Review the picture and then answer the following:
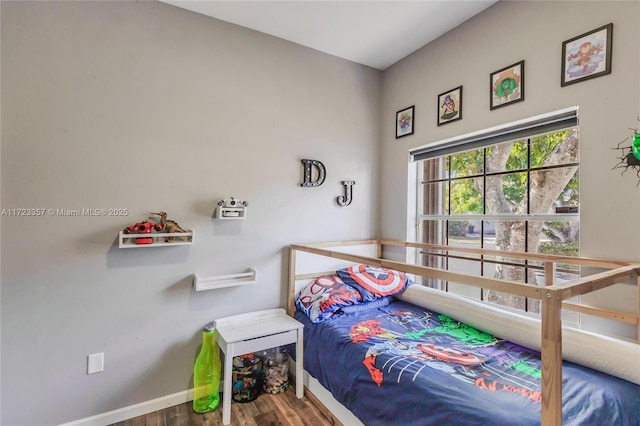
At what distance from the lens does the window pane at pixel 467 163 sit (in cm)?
218

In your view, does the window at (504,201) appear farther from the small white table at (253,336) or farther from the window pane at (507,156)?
→ the small white table at (253,336)

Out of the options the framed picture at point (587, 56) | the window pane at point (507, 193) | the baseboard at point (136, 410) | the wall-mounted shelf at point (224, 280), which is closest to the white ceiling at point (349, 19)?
the framed picture at point (587, 56)

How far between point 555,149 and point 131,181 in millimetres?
2579

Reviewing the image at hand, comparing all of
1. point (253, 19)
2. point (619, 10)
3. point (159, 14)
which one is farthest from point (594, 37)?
point (159, 14)

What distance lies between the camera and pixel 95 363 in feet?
5.52

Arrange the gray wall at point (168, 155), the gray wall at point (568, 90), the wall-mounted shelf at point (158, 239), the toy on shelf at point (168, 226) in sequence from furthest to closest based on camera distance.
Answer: the toy on shelf at point (168, 226) < the wall-mounted shelf at point (158, 239) < the gray wall at point (168, 155) < the gray wall at point (568, 90)

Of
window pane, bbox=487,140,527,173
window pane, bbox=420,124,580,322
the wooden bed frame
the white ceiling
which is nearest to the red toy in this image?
the wooden bed frame

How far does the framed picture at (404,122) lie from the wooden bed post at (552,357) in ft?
6.42

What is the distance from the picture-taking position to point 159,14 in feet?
6.14

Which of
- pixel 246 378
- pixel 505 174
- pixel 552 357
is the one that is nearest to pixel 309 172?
pixel 505 174

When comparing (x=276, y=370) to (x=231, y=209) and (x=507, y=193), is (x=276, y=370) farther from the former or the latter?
(x=507, y=193)

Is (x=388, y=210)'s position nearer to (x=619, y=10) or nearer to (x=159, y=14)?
(x=619, y=10)

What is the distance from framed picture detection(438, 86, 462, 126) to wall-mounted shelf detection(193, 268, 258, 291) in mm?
1833

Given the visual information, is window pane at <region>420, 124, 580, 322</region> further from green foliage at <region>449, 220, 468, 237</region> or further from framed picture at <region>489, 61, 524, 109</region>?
framed picture at <region>489, 61, 524, 109</region>
